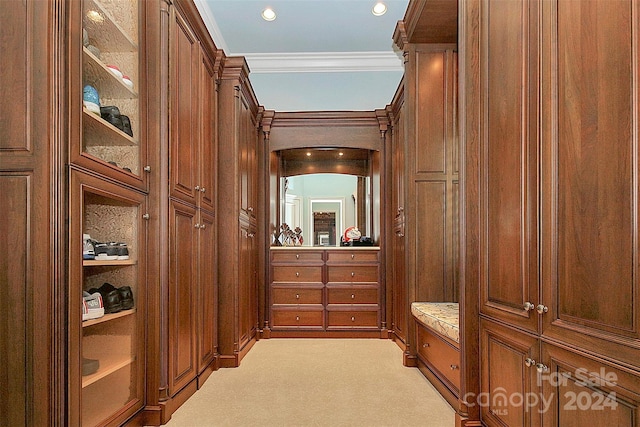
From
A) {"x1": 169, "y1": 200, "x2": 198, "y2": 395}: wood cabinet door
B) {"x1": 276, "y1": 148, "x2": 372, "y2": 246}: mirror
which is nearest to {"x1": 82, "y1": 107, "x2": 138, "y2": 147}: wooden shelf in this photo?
{"x1": 169, "y1": 200, "x2": 198, "y2": 395}: wood cabinet door

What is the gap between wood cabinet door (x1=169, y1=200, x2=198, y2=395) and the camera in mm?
2434

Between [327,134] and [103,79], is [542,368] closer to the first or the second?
[103,79]

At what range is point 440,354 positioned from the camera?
9.41ft

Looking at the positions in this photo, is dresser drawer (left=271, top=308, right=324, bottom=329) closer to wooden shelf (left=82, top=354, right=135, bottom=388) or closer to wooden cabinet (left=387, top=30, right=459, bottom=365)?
wooden cabinet (left=387, top=30, right=459, bottom=365)

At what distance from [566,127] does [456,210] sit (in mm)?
2132

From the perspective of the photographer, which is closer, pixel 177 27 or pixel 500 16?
pixel 500 16

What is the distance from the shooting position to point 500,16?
1871 millimetres

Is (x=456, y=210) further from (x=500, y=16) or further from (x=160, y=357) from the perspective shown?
(x=160, y=357)

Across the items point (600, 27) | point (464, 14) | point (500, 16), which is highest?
point (464, 14)

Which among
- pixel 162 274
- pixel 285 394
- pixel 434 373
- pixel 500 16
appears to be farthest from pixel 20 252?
pixel 434 373

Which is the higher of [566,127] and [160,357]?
[566,127]

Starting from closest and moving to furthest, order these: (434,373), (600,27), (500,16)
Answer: (600,27) < (500,16) < (434,373)

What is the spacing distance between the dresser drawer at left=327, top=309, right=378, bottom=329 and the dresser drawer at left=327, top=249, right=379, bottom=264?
520 mm

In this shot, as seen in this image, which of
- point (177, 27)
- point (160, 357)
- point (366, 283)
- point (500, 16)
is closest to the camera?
point (500, 16)
